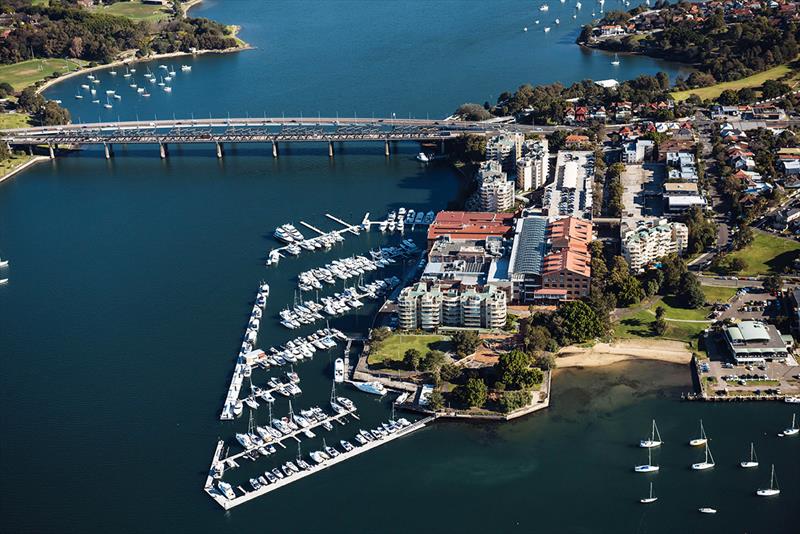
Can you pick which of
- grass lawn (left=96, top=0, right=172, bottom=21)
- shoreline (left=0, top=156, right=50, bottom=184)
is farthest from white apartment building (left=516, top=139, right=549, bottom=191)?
grass lawn (left=96, top=0, right=172, bottom=21)

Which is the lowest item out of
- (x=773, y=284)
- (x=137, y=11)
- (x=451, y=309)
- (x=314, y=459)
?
(x=314, y=459)

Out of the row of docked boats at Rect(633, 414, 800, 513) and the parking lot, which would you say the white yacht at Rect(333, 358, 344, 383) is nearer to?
the row of docked boats at Rect(633, 414, 800, 513)

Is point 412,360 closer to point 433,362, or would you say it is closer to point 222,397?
point 433,362

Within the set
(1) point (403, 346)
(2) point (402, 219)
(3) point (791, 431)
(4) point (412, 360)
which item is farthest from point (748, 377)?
(2) point (402, 219)

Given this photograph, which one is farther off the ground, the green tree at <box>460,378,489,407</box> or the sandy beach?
the sandy beach

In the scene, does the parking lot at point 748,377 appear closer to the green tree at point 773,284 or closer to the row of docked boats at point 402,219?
the green tree at point 773,284

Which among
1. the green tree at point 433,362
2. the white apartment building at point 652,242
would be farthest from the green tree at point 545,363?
the white apartment building at point 652,242
